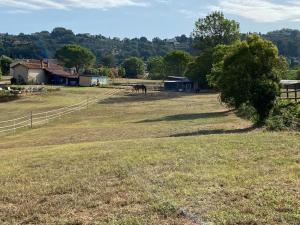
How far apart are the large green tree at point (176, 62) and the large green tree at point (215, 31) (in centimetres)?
3408

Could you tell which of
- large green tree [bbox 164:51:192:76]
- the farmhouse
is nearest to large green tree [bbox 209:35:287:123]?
the farmhouse

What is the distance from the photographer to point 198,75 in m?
93.9

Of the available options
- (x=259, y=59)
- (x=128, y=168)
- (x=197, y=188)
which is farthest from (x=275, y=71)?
(x=197, y=188)

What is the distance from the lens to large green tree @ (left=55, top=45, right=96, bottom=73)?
486 feet

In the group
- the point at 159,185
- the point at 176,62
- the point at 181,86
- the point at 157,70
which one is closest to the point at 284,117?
the point at 159,185

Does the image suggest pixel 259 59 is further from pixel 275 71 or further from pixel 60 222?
pixel 60 222

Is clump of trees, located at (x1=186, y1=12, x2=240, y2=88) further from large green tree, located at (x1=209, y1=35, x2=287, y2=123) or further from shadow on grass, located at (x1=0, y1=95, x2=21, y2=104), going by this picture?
large green tree, located at (x1=209, y1=35, x2=287, y2=123)

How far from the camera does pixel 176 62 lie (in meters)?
143

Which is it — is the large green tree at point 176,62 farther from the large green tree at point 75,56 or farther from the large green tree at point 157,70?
the large green tree at point 75,56

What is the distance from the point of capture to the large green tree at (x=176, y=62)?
140 metres

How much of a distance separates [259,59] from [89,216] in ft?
78.6

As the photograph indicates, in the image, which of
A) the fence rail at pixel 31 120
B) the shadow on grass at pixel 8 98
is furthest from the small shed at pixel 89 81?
the fence rail at pixel 31 120

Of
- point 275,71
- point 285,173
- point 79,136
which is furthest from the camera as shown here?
point 275,71

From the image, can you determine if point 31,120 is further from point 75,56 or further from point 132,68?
point 132,68
